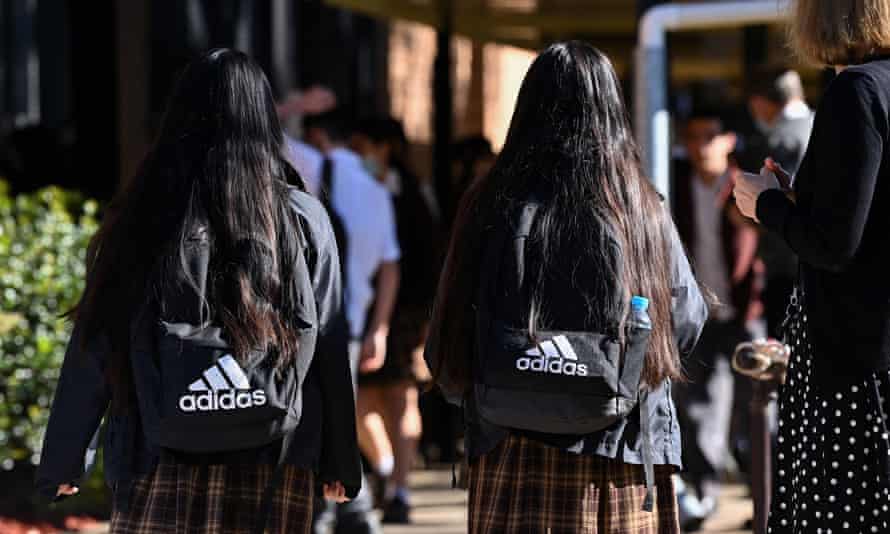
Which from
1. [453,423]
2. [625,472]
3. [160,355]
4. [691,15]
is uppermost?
[691,15]

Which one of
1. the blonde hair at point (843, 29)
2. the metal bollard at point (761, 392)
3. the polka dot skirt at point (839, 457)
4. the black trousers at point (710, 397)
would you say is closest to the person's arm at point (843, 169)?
the blonde hair at point (843, 29)

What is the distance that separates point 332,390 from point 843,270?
51.8 inches

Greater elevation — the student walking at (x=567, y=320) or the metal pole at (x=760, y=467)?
the student walking at (x=567, y=320)

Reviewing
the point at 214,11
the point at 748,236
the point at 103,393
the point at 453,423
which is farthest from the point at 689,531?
the point at 214,11

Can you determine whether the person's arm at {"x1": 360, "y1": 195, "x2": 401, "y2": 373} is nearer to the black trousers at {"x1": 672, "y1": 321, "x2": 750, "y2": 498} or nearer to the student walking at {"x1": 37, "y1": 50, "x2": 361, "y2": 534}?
the black trousers at {"x1": 672, "y1": 321, "x2": 750, "y2": 498}

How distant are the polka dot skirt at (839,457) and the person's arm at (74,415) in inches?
67.5

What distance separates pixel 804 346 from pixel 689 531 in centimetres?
368

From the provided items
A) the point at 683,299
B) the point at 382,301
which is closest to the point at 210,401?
the point at 683,299

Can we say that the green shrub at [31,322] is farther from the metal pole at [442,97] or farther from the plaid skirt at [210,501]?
the plaid skirt at [210,501]

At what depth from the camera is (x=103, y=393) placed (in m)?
4.00

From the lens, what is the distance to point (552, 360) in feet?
12.2

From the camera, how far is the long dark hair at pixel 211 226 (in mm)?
3850

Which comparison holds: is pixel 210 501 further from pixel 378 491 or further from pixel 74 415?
pixel 378 491

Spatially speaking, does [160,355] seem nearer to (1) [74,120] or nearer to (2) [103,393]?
(2) [103,393]
